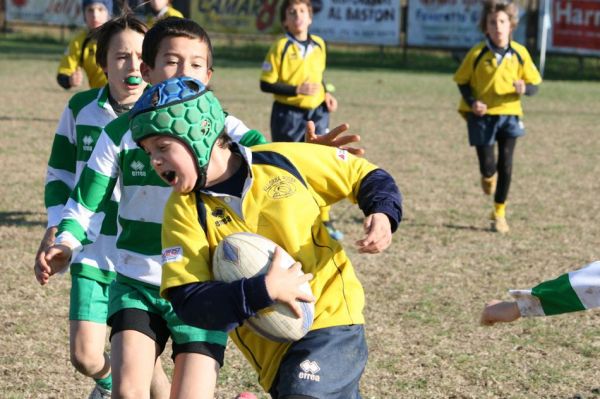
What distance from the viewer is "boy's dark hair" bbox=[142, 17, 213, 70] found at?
13.9 ft

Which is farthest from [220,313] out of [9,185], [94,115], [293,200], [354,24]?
[354,24]

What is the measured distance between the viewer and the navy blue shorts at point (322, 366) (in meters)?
3.57

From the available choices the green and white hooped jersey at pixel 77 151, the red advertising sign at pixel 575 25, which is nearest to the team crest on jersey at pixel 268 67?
the green and white hooped jersey at pixel 77 151

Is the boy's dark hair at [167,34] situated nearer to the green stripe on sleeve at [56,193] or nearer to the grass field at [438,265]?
the green stripe on sleeve at [56,193]

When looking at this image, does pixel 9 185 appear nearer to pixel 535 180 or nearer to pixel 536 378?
pixel 535 180

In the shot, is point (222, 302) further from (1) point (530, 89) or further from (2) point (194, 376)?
(1) point (530, 89)

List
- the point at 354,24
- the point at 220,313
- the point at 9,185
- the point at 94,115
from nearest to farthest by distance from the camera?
1. the point at 220,313
2. the point at 94,115
3. the point at 9,185
4. the point at 354,24

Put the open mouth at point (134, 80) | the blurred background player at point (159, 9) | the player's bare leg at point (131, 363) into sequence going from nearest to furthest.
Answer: the player's bare leg at point (131, 363) < the open mouth at point (134, 80) < the blurred background player at point (159, 9)

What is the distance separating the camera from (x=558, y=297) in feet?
11.5

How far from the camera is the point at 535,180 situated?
1234 cm

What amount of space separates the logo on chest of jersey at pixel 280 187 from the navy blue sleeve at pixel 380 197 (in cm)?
26

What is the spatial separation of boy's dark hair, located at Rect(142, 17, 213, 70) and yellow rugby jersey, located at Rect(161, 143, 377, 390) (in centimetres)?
70

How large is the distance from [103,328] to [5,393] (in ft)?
3.53

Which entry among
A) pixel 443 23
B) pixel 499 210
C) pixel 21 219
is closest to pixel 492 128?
pixel 499 210
